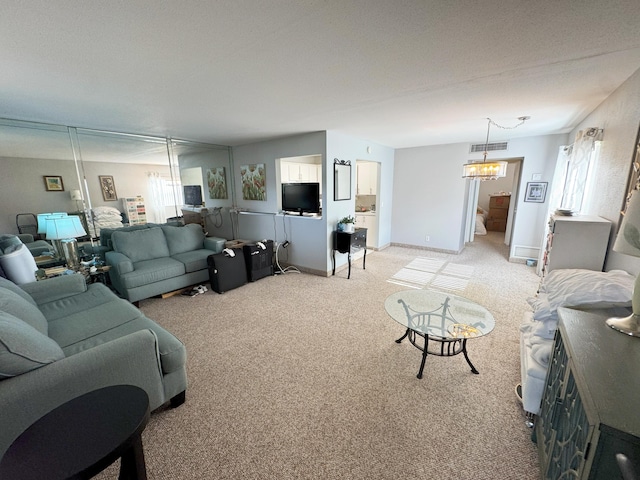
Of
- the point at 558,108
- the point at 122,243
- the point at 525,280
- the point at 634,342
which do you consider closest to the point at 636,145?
the point at 558,108

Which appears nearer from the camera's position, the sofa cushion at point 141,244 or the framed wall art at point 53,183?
the framed wall art at point 53,183

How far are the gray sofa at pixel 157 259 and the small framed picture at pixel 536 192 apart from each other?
5.56 meters

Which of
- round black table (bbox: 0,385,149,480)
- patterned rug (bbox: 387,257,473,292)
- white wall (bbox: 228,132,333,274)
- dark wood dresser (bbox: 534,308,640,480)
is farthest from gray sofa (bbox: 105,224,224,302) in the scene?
dark wood dresser (bbox: 534,308,640,480)

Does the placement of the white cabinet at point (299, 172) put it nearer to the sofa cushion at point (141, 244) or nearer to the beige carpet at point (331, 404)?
the sofa cushion at point (141, 244)

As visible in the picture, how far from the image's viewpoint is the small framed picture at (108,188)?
3734 mm

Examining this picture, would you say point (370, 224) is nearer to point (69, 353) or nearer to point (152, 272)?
point (152, 272)

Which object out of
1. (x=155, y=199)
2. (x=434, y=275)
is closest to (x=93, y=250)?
(x=155, y=199)

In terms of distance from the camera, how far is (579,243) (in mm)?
2168

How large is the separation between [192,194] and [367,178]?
3761mm

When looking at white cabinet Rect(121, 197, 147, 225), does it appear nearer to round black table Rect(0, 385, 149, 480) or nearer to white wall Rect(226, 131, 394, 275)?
white wall Rect(226, 131, 394, 275)

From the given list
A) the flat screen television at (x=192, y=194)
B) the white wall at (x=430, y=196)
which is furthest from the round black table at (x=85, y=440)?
the white wall at (x=430, y=196)

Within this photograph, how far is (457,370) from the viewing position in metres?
2.07

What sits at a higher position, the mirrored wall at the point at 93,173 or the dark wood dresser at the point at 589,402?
the mirrored wall at the point at 93,173

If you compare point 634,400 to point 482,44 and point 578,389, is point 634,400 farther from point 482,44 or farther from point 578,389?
point 482,44
